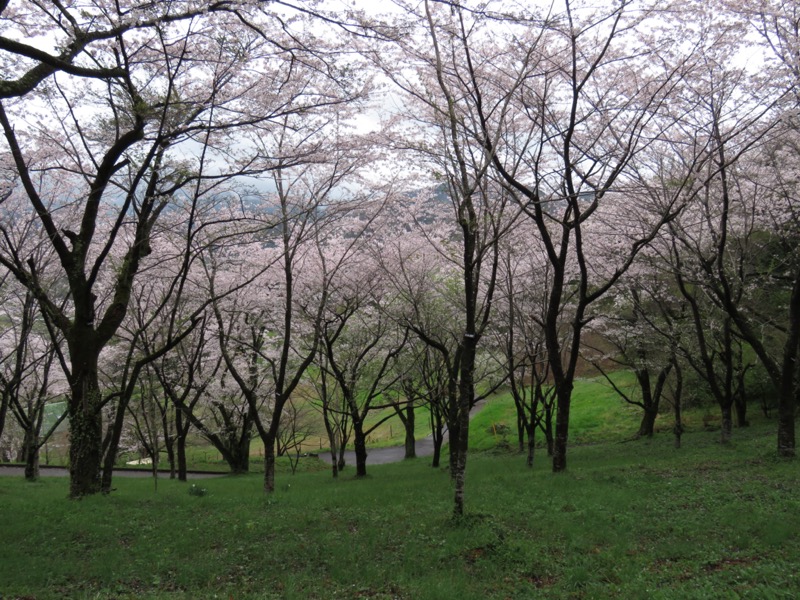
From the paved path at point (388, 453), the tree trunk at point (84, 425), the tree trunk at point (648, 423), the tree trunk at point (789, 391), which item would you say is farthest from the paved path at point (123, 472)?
the tree trunk at point (789, 391)

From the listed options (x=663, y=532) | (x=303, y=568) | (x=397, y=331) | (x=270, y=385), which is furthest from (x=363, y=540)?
(x=270, y=385)

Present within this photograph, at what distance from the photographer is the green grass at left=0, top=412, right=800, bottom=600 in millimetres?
5078

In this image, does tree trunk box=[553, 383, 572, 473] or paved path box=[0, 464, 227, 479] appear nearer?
tree trunk box=[553, 383, 572, 473]

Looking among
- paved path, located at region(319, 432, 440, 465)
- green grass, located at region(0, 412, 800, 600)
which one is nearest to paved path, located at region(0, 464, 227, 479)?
paved path, located at region(319, 432, 440, 465)

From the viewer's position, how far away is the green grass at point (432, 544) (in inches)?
200

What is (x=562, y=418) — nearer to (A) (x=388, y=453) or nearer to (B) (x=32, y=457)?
(B) (x=32, y=457)

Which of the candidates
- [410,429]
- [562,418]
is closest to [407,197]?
[562,418]

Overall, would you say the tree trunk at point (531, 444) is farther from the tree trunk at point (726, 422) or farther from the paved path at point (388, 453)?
the paved path at point (388, 453)

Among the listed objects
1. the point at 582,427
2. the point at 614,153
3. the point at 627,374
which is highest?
the point at 614,153

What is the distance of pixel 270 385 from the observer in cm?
2311

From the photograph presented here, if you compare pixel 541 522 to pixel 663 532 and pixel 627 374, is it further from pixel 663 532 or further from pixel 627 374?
pixel 627 374

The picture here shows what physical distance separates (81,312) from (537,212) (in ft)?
25.2

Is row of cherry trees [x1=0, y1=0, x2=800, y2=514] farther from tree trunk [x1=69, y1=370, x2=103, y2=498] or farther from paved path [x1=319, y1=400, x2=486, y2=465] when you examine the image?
paved path [x1=319, y1=400, x2=486, y2=465]

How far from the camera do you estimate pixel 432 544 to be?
635cm
